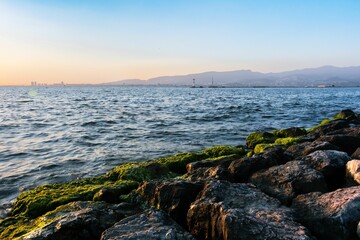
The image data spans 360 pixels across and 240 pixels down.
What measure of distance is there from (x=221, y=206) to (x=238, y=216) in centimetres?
40

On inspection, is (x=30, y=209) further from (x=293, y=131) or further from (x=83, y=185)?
(x=293, y=131)

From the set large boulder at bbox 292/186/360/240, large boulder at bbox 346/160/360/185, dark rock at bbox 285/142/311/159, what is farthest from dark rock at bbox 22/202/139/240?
dark rock at bbox 285/142/311/159

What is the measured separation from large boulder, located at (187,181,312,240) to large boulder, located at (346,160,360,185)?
82.4 inches

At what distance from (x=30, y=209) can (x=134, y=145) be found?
10.4 meters

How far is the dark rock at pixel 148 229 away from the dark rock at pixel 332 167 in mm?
3886

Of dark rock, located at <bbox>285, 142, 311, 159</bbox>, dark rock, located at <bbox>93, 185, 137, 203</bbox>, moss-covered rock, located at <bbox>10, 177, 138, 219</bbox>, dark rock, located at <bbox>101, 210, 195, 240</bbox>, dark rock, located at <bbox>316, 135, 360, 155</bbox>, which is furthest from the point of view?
dark rock, located at <bbox>316, 135, 360, 155</bbox>

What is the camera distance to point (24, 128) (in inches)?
984

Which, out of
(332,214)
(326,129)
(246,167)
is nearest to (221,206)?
(332,214)

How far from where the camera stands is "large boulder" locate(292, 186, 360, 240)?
4676 mm

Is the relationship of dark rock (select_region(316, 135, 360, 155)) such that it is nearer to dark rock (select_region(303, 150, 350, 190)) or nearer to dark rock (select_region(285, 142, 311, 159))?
dark rock (select_region(285, 142, 311, 159))

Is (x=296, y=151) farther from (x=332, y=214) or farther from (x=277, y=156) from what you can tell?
(x=332, y=214)

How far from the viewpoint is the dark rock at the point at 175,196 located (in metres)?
5.83

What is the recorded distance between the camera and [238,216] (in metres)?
4.57

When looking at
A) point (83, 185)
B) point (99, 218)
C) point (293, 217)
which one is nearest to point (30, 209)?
point (83, 185)
